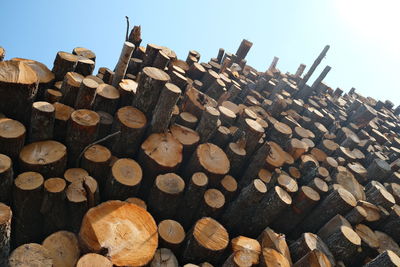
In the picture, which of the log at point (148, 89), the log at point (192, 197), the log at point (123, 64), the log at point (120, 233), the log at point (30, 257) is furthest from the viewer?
the log at point (123, 64)

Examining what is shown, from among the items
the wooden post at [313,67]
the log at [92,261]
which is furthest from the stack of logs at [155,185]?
the wooden post at [313,67]

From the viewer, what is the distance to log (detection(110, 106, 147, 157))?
354 centimetres

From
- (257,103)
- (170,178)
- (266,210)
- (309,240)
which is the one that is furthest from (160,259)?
(257,103)

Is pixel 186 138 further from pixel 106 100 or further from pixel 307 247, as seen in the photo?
pixel 307 247

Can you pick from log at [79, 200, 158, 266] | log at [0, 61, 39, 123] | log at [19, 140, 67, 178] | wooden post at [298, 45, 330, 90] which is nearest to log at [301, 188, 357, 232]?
log at [79, 200, 158, 266]

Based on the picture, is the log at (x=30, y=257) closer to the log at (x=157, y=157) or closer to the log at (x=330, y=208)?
the log at (x=157, y=157)

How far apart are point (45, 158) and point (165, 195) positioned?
4.84 ft

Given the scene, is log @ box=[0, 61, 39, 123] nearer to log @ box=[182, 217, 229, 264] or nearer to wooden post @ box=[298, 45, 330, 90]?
log @ box=[182, 217, 229, 264]

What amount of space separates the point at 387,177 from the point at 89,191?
5.67 meters

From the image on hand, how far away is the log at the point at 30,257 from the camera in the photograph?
77.7 inches

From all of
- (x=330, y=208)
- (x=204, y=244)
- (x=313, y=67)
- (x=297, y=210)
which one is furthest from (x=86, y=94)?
(x=313, y=67)

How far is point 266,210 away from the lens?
3.54 m

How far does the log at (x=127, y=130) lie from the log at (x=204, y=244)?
1.47 m

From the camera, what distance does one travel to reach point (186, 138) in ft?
13.0
